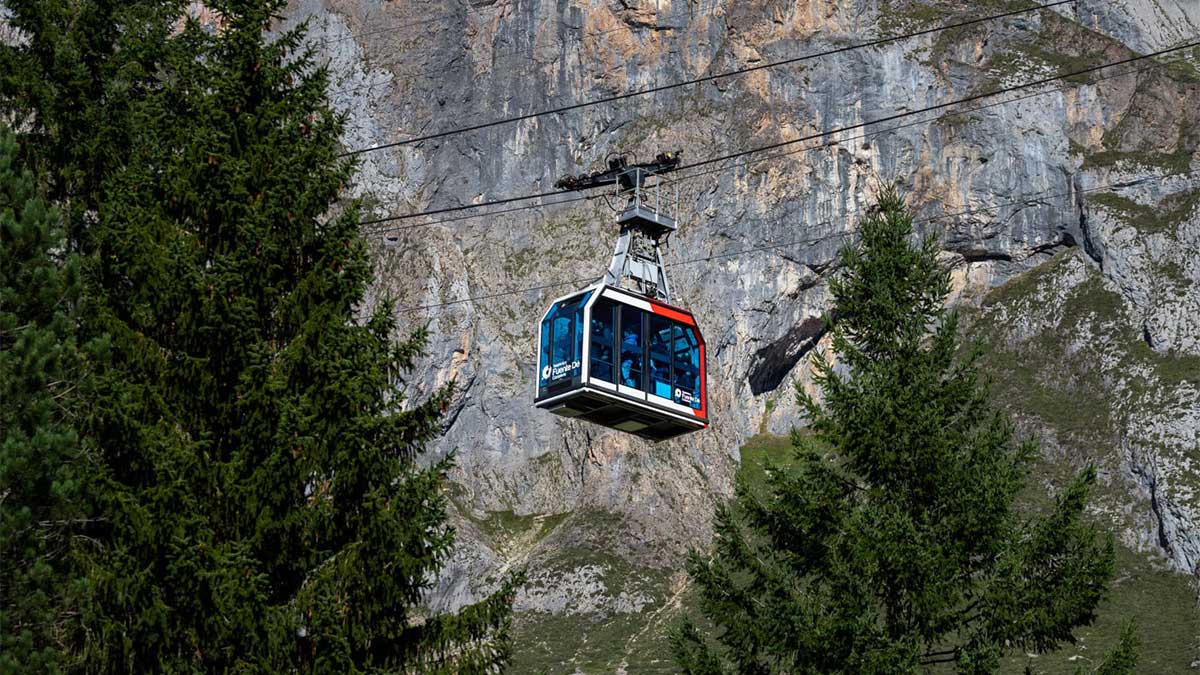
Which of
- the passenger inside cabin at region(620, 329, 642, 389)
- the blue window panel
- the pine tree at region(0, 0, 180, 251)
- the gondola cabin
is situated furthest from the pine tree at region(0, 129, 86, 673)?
the passenger inside cabin at region(620, 329, 642, 389)

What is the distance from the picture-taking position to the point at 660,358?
31.5 meters

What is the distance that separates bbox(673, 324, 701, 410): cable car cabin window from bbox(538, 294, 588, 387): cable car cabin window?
2.12m

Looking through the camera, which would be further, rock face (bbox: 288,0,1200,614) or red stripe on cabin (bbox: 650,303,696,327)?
rock face (bbox: 288,0,1200,614)

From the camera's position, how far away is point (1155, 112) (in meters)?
148

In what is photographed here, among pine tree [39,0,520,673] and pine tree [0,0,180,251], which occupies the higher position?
pine tree [0,0,180,251]

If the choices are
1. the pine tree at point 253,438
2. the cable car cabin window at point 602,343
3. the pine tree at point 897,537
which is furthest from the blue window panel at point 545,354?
the pine tree at point 253,438

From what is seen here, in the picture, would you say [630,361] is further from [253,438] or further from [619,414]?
[253,438]

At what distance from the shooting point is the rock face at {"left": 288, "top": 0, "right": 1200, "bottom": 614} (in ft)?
434

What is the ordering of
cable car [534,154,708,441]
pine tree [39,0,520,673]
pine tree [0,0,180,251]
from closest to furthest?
1. pine tree [39,0,520,673]
2. pine tree [0,0,180,251]
3. cable car [534,154,708,441]

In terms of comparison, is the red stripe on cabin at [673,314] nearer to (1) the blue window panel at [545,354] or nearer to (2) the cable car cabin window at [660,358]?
(2) the cable car cabin window at [660,358]

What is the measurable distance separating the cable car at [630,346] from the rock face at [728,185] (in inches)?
3712

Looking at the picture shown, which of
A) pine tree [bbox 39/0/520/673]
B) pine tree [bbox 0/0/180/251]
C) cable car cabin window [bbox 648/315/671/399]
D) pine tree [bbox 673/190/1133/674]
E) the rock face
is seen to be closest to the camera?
pine tree [bbox 39/0/520/673]

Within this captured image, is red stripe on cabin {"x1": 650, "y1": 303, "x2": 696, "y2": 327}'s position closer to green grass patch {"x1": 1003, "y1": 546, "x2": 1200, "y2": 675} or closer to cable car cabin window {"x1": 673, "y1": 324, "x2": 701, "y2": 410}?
cable car cabin window {"x1": 673, "y1": 324, "x2": 701, "y2": 410}

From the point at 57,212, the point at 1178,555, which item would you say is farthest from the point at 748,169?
the point at 57,212
